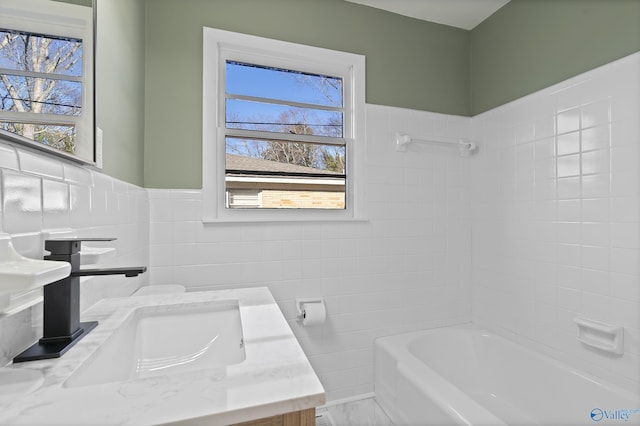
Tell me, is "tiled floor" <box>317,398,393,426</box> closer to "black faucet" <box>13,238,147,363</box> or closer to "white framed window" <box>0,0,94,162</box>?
"black faucet" <box>13,238,147,363</box>

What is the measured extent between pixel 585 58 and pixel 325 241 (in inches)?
67.4

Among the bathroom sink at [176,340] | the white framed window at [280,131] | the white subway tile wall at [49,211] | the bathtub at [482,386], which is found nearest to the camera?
the white subway tile wall at [49,211]

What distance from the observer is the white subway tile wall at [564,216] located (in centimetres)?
143

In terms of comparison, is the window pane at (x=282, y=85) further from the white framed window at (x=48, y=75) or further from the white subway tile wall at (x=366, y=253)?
the white framed window at (x=48, y=75)

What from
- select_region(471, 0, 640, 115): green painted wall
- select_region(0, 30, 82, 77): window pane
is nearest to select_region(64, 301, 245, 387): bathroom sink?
select_region(0, 30, 82, 77): window pane

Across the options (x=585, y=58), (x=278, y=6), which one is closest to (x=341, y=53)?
(x=278, y=6)

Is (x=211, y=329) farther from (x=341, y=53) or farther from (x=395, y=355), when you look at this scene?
(x=341, y=53)

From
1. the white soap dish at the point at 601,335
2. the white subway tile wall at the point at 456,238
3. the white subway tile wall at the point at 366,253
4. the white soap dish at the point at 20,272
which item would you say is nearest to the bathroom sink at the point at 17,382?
the white soap dish at the point at 20,272

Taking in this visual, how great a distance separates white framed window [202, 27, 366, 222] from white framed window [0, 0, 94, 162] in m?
0.81

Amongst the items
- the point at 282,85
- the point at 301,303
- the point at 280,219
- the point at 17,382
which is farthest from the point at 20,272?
the point at 282,85

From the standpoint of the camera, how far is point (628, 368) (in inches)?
55.7

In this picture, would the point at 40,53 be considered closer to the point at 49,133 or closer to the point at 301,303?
the point at 49,133

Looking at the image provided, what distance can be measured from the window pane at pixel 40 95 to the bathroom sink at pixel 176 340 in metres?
0.56

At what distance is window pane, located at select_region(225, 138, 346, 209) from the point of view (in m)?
1.83
